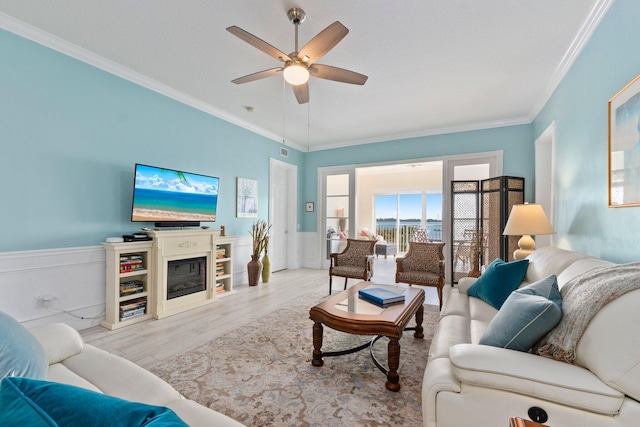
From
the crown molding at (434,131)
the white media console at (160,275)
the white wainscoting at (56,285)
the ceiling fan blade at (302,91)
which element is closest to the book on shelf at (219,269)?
the white media console at (160,275)

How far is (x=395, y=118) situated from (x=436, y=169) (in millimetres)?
4993

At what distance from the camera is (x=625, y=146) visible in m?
1.82

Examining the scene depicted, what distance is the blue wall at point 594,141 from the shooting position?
1.84 metres

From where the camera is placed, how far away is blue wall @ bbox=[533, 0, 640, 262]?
184 cm

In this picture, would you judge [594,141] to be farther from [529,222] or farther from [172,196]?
[172,196]

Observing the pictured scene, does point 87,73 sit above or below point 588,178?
above

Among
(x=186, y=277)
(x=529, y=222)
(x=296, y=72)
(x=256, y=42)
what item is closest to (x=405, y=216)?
(x=529, y=222)

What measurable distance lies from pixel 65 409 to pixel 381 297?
2172 mm

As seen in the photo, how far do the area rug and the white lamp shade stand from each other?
1478 millimetres

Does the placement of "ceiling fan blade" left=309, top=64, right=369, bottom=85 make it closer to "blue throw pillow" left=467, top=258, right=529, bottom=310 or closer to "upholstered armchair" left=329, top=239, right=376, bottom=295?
"blue throw pillow" left=467, top=258, right=529, bottom=310

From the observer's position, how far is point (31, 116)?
260 centimetres

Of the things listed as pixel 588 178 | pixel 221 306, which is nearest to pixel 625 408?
pixel 588 178

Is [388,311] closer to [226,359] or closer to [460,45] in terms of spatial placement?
[226,359]

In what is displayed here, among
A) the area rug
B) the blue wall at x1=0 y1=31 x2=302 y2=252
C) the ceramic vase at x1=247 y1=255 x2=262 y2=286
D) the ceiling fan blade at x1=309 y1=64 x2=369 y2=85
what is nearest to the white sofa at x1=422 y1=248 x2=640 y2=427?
the area rug
